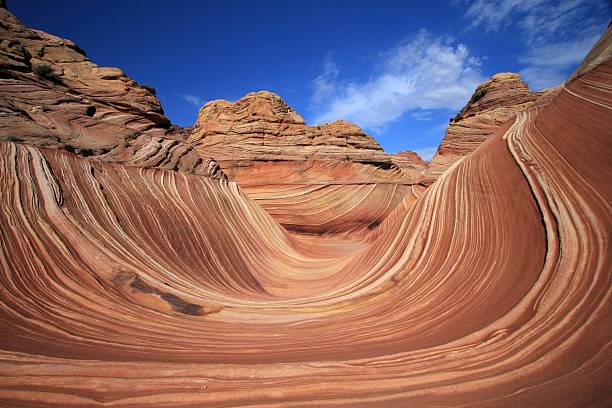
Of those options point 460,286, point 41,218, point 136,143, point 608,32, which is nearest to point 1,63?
point 136,143

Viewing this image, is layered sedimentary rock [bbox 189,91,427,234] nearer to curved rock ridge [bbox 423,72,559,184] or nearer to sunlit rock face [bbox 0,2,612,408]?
curved rock ridge [bbox 423,72,559,184]

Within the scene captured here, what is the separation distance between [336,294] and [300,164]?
876 cm

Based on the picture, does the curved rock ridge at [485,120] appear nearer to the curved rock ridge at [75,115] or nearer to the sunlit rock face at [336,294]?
the sunlit rock face at [336,294]

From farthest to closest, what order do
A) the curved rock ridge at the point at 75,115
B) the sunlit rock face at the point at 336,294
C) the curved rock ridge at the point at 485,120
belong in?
the curved rock ridge at the point at 485,120
the curved rock ridge at the point at 75,115
the sunlit rock face at the point at 336,294

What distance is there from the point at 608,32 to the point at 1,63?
911cm

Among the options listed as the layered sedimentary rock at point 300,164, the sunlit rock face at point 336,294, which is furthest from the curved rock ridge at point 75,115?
the layered sedimentary rock at point 300,164

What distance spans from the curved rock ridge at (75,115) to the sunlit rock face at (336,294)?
0.33ft

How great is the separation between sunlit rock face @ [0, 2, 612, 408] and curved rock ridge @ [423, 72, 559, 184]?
759 cm

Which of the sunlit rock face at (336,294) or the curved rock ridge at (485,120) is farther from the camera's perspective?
the curved rock ridge at (485,120)

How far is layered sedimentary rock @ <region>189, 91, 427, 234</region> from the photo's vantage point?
1158cm

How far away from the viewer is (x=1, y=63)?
553cm

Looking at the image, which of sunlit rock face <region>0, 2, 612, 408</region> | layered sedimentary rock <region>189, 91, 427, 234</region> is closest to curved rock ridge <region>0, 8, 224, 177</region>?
sunlit rock face <region>0, 2, 612, 408</region>

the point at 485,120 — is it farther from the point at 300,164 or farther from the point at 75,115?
the point at 75,115

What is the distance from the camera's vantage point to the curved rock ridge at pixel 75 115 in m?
4.66
